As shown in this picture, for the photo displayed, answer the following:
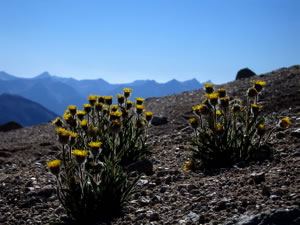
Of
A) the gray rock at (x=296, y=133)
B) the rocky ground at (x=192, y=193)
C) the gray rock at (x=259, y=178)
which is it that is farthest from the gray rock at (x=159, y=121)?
the gray rock at (x=259, y=178)

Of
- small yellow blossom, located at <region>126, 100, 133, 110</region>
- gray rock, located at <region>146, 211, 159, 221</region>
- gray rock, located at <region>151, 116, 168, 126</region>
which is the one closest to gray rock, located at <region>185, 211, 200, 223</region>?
gray rock, located at <region>146, 211, 159, 221</region>

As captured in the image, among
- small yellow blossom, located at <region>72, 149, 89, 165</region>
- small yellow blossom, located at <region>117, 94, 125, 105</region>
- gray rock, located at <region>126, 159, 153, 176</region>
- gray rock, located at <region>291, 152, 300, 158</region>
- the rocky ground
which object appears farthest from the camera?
small yellow blossom, located at <region>117, 94, 125, 105</region>

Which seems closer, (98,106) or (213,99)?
(213,99)

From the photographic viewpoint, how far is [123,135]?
21.4ft

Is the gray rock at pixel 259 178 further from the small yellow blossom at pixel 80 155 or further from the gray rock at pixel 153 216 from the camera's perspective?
the small yellow blossom at pixel 80 155

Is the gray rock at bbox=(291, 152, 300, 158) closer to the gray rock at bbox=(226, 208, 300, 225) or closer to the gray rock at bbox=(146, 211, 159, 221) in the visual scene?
the gray rock at bbox=(226, 208, 300, 225)

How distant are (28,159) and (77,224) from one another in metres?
5.09

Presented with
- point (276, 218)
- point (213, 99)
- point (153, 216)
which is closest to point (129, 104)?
point (213, 99)

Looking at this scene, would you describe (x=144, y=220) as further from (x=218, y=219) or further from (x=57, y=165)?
(x=57, y=165)

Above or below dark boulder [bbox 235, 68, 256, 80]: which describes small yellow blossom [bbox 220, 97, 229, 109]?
below

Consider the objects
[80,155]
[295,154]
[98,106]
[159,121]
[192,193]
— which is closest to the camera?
[80,155]

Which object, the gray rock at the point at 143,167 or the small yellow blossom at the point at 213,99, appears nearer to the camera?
the small yellow blossom at the point at 213,99

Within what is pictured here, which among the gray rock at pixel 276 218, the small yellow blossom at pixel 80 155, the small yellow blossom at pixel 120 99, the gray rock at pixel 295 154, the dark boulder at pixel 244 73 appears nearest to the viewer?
the gray rock at pixel 276 218

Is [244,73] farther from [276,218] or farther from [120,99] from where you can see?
[276,218]
